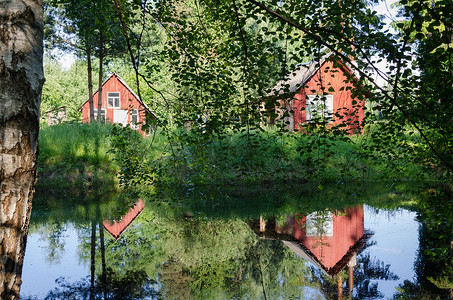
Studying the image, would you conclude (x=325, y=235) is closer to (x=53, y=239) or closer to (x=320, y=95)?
(x=320, y=95)

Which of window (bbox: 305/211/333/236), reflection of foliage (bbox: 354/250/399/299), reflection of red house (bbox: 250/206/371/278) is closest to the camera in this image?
reflection of foliage (bbox: 354/250/399/299)

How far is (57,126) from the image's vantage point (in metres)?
18.5

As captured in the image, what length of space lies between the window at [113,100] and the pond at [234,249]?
24065 millimetres

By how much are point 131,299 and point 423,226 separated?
8926 millimetres

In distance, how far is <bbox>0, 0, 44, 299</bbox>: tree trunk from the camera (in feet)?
7.24

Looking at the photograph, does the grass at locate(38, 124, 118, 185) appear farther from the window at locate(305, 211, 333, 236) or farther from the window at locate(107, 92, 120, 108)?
the window at locate(107, 92, 120, 108)

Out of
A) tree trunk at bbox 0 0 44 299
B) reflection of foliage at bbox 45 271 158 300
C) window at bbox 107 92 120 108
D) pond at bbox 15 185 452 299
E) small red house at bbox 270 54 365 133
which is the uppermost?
window at bbox 107 92 120 108

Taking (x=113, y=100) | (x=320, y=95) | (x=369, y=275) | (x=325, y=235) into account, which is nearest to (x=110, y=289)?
(x=369, y=275)

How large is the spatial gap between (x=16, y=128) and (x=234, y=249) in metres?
8.16

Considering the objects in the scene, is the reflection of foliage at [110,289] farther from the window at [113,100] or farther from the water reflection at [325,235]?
the window at [113,100]

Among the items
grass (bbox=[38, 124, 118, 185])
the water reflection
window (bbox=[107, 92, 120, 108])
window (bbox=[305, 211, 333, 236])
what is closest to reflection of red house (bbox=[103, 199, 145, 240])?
grass (bbox=[38, 124, 118, 185])

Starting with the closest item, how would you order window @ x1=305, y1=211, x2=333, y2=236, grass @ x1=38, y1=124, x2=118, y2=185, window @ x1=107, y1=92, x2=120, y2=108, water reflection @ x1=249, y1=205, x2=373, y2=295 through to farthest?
water reflection @ x1=249, y1=205, x2=373, y2=295 → window @ x1=305, y1=211, x2=333, y2=236 → grass @ x1=38, y1=124, x2=118, y2=185 → window @ x1=107, y1=92, x2=120, y2=108

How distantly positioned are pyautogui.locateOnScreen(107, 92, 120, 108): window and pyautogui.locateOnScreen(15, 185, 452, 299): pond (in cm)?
2406

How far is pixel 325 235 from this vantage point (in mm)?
11016
